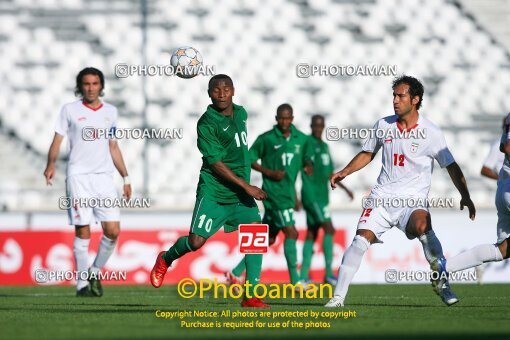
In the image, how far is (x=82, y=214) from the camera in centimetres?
1206

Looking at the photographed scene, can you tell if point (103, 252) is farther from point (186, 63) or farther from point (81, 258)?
point (186, 63)

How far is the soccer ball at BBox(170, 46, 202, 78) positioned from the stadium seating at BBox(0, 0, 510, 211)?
9.31 meters

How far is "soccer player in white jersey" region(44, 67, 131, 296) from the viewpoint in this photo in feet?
39.7

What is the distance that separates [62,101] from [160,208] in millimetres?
→ 5204

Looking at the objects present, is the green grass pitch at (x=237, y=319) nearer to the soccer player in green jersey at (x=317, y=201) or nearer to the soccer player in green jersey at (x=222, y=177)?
the soccer player in green jersey at (x=222, y=177)

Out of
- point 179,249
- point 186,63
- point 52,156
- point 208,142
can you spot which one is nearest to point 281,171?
point 52,156

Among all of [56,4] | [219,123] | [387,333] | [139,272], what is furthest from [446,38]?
[387,333]

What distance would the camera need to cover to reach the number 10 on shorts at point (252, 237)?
958 centimetres

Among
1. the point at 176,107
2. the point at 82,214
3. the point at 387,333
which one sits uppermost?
the point at 176,107

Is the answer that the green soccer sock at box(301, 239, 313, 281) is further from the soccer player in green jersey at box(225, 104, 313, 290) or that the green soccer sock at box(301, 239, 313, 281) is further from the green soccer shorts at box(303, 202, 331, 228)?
the soccer player in green jersey at box(225, 104, 313, 290)

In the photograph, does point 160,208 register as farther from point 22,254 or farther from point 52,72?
point 52,72

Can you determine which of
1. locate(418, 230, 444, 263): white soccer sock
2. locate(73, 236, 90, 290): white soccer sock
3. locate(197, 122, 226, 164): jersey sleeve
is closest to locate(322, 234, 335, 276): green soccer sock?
locate(73, 236, 90, 290): white soccer sock

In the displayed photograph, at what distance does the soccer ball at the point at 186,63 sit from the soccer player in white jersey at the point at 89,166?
187 centimetres

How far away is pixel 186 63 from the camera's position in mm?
10109
